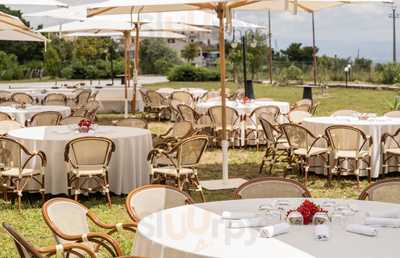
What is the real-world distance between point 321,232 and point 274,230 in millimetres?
259

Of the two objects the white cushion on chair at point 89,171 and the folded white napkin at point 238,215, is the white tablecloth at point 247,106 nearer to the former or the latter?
the white cushion on chair at point 89,171

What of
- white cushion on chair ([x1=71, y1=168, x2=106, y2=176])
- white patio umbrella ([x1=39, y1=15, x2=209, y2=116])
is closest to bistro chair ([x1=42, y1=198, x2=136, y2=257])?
white cushion on chair ([x1=71, y1=168, x2=106, y2=176])

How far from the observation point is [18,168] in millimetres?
8273

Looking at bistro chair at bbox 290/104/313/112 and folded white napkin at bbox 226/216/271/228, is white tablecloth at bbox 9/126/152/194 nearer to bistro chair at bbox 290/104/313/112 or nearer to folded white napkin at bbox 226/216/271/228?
bistro chair at bbox 290/104/313/112

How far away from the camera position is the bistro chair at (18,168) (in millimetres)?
8164

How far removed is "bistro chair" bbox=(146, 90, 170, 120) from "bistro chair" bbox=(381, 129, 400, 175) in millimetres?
9258

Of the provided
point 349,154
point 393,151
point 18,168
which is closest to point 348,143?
point 349,154

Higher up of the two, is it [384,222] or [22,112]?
[22,112]

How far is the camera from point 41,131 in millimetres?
9359

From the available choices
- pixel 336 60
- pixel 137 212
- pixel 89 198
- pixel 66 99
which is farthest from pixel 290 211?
pixel 336 60

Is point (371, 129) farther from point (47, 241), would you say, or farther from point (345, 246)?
point (345, 246)

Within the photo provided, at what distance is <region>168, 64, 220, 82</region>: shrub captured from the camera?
44375mm

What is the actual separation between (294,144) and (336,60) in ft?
112

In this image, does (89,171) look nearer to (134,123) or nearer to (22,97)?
(134,123)
